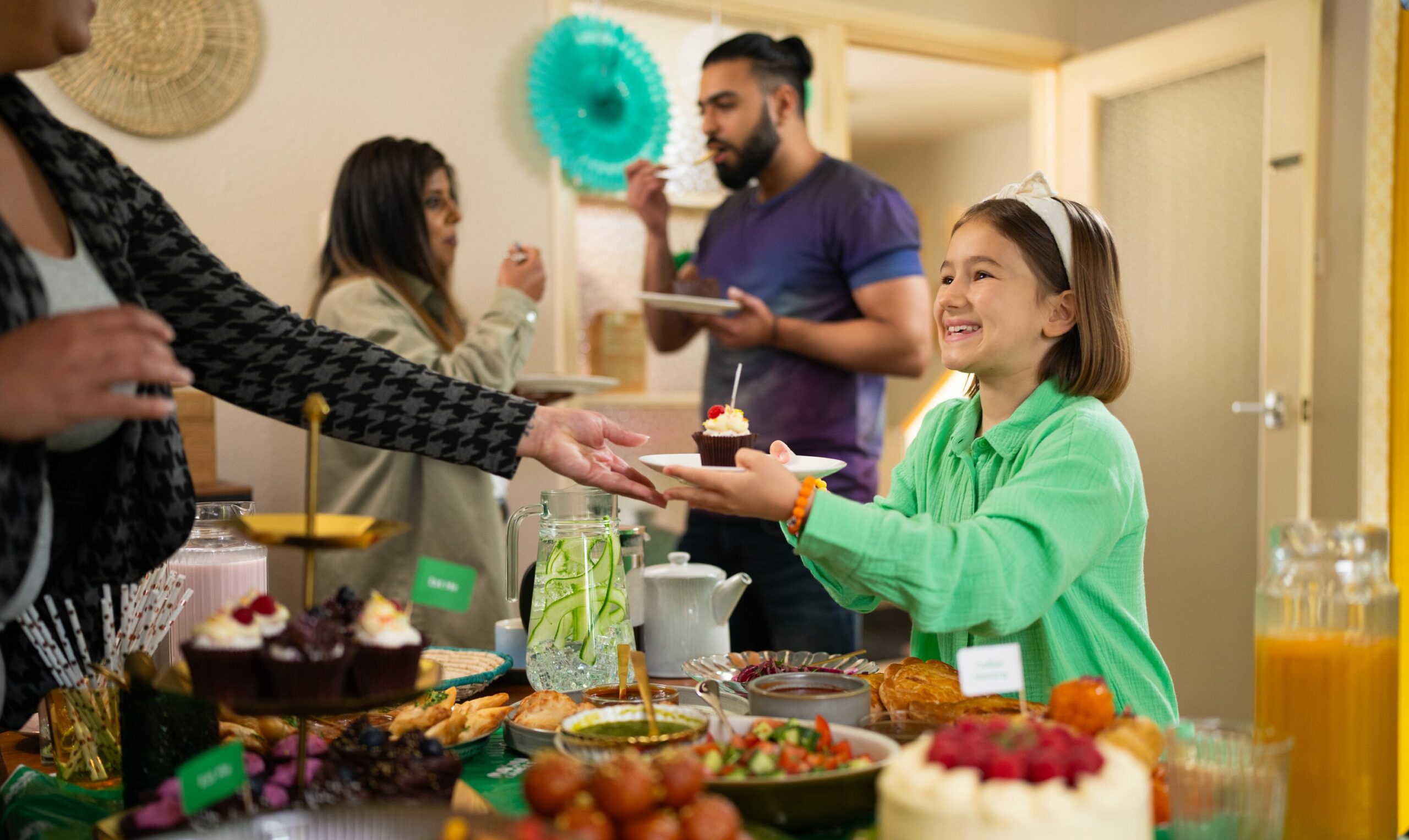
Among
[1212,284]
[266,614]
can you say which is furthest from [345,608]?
[1212,284]

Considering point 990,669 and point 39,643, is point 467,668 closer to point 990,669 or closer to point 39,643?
point 39,643

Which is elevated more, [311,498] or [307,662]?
[311,498]

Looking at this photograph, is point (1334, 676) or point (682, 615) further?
point (682, 615)

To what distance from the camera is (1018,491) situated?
1345 millimetres

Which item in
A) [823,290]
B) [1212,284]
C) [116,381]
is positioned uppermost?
[1212,284]

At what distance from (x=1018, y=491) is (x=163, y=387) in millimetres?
943

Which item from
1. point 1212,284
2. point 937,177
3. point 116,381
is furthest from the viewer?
point 937,177

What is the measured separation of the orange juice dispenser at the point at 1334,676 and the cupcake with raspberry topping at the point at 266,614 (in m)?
0.83

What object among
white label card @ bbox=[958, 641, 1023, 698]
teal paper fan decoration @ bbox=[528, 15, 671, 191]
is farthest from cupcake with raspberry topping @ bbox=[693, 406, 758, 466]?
teal paper fan decoration @ bbox=[528, 15, 671, 191]

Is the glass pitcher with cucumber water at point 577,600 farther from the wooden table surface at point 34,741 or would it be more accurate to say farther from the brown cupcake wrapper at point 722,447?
the brown cupcake wrapper at point 722,447

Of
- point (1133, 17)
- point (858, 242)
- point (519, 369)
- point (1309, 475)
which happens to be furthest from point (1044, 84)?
point (519, 369)

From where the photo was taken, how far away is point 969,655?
3.26ft

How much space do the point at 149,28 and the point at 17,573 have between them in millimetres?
2525

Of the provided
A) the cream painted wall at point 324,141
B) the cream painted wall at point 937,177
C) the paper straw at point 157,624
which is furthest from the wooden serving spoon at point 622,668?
the cream painted wall at point 937,177
